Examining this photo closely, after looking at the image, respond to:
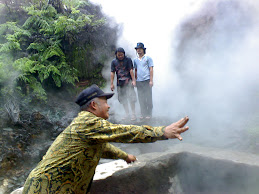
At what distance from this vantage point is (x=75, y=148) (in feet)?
5.91

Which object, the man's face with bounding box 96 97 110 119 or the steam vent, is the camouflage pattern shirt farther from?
the steam vent

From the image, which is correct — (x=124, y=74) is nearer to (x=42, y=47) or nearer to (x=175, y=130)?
(x=42, y=47)

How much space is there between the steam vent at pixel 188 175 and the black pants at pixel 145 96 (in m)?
2.72

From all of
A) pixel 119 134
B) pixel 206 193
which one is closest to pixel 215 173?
pixel 206 193

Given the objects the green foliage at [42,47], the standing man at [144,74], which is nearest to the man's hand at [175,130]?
the standing man at [144,74]

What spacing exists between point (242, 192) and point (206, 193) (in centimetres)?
44

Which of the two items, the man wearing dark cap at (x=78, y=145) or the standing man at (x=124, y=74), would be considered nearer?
the man wearing dark cap at (x=78, y=145)

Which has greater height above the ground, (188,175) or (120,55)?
(120,55)

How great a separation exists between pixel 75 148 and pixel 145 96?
397 centimetres

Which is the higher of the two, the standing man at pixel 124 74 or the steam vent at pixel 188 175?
the standing man at pixel 124 74

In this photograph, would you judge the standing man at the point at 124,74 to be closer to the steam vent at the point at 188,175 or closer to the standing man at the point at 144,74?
the standing man at the point at 144,74

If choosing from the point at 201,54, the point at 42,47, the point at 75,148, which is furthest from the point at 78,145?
the point at 201,54

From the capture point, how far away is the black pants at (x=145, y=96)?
549 cm

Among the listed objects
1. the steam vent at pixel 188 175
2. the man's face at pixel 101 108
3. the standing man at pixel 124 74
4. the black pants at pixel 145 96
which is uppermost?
the standing man at pixel 124 74
